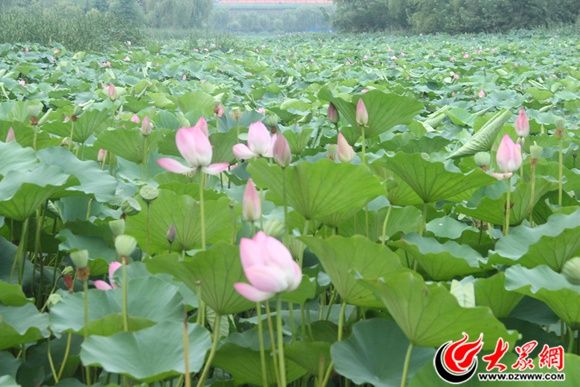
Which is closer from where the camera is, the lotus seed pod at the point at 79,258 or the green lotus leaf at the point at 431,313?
the green lotus leaf at the point at 431,313

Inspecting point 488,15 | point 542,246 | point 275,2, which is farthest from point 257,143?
point 275,2

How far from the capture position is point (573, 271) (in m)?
0.67

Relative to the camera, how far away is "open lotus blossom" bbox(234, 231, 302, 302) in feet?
1.87

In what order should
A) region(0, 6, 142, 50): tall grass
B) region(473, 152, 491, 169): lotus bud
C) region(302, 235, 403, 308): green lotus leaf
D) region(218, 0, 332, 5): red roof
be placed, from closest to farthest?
region(302, 235, 403, 308): green lotus leaf
region(473, 152, 491, 169): lotus bud
region(0, 6, 142, 50): tall grass
region(218, 0, 332, 5): red roof

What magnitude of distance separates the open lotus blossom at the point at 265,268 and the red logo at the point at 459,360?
156 mm

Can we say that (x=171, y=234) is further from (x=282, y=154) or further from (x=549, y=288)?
(x=549, y=288)

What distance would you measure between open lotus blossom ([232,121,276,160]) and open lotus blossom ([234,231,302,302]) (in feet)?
1.21

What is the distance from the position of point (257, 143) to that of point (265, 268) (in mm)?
388

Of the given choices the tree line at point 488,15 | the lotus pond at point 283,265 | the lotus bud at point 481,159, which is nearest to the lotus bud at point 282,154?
the lotus pond at point 283,265

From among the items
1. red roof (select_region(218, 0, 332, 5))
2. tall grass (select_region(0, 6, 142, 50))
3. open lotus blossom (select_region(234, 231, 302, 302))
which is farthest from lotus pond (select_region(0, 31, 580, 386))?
red roof (select_region(218, 0, 332, 5))

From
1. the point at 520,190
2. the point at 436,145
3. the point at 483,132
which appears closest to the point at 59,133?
the point at 436,145

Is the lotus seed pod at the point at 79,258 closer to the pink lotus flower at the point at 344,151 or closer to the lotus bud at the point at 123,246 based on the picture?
the lotus bud at the point at 123,246

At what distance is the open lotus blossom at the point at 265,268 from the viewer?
57 cm

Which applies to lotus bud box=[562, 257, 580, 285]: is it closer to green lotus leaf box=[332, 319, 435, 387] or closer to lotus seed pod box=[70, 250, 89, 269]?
green lotus leaf box=[332, 319, 435, 387]
